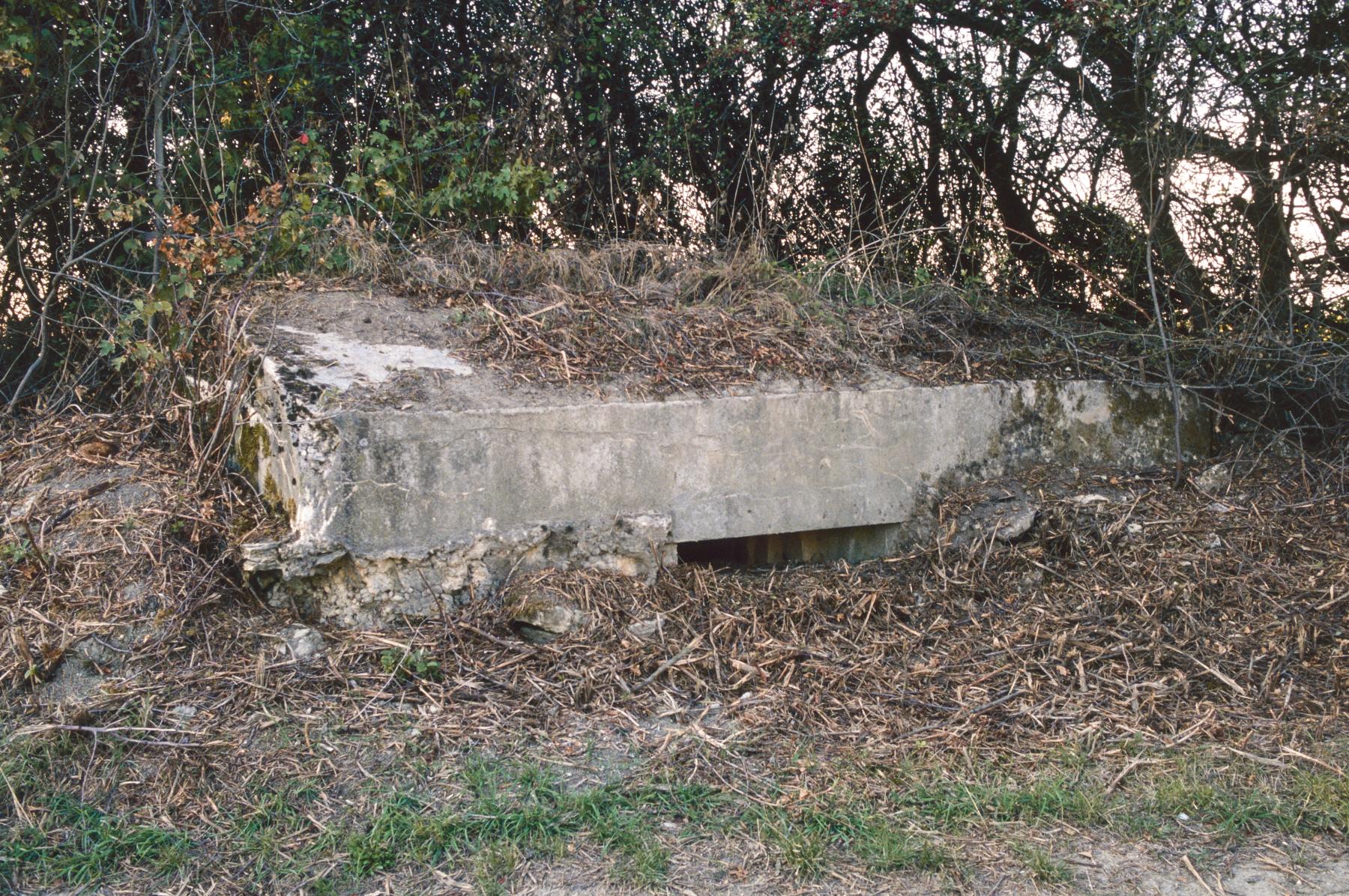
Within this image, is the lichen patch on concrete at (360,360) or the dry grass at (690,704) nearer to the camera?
the dry grass at (690,704)

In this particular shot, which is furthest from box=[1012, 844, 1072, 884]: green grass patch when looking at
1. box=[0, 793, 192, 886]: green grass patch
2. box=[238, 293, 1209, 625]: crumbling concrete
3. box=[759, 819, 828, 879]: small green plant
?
box=[0, 793, 192, 886]: green grass patch

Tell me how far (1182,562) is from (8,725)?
458 centimetres

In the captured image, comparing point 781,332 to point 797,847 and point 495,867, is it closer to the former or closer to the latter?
point 797,847

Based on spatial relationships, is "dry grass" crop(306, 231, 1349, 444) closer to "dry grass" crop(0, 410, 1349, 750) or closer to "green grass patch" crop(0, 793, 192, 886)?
"dry grass" crop(0, 410, 1349, 750)

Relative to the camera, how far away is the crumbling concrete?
13.4 feet

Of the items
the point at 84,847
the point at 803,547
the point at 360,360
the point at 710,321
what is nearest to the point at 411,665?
the point at 84,847

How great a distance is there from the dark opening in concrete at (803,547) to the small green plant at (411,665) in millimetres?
1353

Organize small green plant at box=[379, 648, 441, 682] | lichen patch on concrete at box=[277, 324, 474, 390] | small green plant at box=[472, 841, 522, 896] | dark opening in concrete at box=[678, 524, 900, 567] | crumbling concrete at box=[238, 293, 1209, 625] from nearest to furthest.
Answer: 1. small green plant at box=[472, 841, 522, 896]
2. small green plant at box=[379, 648, 441, 682]
3. crumbling concrete at box=[238, 293, 1209, 625]
4. lichen patch on concrete at box=[277, 324, 474, 390]
5. dark opening in concrete at box=[678, 524, 900, 567]

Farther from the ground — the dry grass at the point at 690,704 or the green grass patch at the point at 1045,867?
the dry grass at the point at 690,704

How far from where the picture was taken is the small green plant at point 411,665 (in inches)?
A: 152

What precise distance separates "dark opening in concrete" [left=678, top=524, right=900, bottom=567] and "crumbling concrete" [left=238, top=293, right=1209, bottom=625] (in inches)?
0.4

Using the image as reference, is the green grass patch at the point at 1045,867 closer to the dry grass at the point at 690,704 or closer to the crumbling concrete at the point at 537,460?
the dry grass at the point at 690,704

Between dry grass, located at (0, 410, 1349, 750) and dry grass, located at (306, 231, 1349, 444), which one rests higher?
dry grass, located at (306, 231, 1349, 444)

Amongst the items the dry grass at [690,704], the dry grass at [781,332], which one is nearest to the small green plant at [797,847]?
the dry grass at [690,704]
